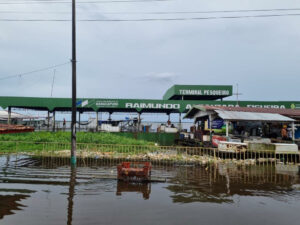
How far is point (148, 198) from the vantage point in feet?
26.1

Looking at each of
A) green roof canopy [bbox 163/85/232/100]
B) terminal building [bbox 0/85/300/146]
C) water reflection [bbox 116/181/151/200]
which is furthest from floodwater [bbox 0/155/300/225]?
green roof canopy [bbox 163/85/232/100]

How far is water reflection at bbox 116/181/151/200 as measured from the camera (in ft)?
27.9

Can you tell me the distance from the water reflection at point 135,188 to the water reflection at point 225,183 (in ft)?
2.85

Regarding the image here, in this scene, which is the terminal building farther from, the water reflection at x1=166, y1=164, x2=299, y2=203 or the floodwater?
the floodwater

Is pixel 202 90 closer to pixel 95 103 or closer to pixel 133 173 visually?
pixel 95 103

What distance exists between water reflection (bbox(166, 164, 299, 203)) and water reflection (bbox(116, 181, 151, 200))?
0.87 metres

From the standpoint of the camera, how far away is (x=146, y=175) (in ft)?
32.0

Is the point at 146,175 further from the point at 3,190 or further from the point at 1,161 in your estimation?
the point at 1,161

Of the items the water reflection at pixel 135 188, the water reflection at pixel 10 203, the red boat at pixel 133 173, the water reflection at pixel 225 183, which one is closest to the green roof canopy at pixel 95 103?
the water reflection at pixel 225 183

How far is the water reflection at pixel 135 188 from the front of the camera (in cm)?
850

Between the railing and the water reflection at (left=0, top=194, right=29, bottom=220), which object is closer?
the water reflection at (left=0, top=194, right=29, bottom=220)

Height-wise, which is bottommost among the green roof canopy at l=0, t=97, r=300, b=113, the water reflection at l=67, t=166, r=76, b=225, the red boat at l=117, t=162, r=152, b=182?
the water reflection at l=67, t=166, r=76, b=225

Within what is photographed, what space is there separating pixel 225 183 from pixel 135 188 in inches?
154

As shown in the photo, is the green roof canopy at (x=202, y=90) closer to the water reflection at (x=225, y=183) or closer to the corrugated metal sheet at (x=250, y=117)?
the corrugated metal sheet at (x=250, y=117)
